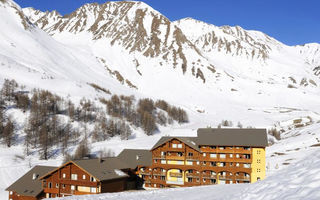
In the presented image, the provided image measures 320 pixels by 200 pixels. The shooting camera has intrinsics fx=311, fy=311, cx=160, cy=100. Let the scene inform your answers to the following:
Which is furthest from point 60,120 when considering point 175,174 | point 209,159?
point 209,159

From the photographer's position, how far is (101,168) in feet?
188

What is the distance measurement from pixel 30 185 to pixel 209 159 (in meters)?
34.7

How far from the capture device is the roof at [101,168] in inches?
2150

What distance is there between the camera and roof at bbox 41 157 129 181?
179 feet

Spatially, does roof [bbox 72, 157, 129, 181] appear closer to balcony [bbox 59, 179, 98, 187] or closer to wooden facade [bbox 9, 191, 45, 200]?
balcony [bbox 59, 179, 98, 187]

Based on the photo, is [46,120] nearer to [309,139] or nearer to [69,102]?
[69,102]

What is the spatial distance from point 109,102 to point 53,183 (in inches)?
3339

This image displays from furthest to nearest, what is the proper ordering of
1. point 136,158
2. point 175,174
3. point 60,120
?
point 60,120 → point 136,158 → point 175,174

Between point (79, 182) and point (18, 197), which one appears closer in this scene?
point (18, 197)

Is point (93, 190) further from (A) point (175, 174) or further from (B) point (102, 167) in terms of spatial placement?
(A) point (175, 174)

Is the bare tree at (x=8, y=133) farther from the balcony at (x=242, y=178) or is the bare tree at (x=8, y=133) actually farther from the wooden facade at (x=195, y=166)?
the balcony at (x=242, y=178)

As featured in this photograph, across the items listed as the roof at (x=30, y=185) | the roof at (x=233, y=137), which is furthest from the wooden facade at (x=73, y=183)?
Result: the roof at (x=233, y=137)

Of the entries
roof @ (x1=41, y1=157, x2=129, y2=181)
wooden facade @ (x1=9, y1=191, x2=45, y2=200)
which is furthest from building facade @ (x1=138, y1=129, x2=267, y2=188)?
wooden facade @ (x1=9, y1=191, x2=45, y2=200)

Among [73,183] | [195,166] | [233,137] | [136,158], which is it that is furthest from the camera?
[136,158]
